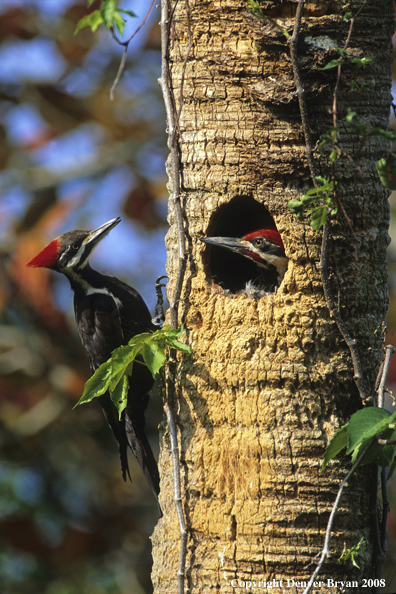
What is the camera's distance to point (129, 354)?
2455 millimetres

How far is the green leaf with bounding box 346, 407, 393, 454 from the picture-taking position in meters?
1.99

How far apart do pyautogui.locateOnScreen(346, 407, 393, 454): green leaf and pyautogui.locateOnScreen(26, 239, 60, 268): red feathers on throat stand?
2537 mm

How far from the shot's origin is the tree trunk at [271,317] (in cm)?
238

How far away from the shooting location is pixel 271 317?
8.21ft

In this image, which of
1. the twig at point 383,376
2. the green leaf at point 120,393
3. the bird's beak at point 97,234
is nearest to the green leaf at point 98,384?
the green leaf at point 120,393

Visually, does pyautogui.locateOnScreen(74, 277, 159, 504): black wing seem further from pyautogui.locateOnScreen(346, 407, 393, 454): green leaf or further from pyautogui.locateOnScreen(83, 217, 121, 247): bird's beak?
pyautogui.locateOnScreen(346, 407, 393, 454): green leaf

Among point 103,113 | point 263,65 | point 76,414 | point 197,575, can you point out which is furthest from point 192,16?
point 76,414

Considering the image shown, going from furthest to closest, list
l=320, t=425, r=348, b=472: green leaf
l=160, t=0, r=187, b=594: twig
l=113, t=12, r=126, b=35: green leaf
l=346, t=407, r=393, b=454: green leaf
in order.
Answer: l=160, t=0, r=187, b=594: twig, l=113, t=12, r=126, b=35: green leaf, l=320, t=425, r=348, b=472: green leaf, l=346, t=407, r=393, b=454: green leaf

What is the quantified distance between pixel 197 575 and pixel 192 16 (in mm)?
2313

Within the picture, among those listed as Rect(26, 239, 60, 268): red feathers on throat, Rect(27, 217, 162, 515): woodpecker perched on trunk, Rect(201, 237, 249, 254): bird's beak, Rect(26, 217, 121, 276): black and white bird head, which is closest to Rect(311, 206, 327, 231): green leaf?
Rect(201, 237, 249, 254): bird's beak

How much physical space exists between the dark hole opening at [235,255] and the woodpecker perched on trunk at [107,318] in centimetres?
67

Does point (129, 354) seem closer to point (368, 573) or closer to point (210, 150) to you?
point (210, 150)

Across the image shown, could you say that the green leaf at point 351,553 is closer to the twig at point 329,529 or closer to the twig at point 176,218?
the twig at point 329,529

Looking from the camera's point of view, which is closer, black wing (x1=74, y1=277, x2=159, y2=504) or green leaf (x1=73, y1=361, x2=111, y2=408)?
green leaf (x1=73, y1=361, x2=111, y2=408)
